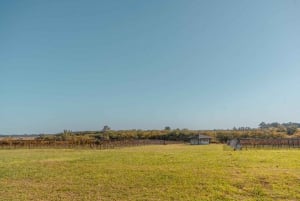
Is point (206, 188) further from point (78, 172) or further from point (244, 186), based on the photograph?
point (78, 172)

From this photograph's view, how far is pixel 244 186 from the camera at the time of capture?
1129 centimetres

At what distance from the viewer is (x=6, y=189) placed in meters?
11.1

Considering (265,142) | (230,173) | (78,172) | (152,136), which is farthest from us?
(152,136)

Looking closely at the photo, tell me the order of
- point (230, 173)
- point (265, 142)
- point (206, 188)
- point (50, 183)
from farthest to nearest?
point (265, 142) < point (230, 173) < point (50, 183) < point (206, 188)

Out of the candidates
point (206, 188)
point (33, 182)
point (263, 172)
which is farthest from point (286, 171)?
point (33, 182)

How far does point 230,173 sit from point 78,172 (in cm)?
780

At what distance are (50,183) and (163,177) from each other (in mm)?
4944

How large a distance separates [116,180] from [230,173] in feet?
18.6

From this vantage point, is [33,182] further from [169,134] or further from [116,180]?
[169,134]

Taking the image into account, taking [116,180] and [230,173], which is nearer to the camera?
[116,180]

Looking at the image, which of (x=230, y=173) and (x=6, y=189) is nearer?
(x=6, y=189)

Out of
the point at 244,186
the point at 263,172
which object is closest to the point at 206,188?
the point at 244,186

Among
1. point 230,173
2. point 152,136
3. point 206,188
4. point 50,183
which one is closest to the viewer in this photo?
point 206,188

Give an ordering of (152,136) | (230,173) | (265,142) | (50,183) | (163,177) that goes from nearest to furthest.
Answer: (50,183) < (163,177) < (230,173) < (265,142) < (152,136)
